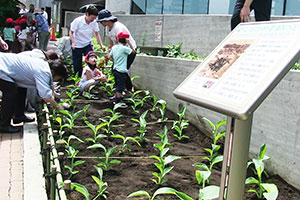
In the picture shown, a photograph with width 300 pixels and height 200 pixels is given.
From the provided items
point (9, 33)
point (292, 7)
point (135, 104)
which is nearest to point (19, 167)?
point (135, 104)

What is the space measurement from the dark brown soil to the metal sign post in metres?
1.26

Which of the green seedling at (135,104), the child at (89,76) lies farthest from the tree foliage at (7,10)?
the green seedling at (135,104)

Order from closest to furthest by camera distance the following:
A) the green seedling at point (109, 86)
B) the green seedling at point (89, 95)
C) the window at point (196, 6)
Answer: the green seedling at point (89, 95) → the green seedling at point (109, 86) → the window at point (196, 6)

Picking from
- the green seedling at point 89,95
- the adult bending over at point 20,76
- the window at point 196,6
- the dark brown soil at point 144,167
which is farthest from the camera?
the window at point 196,6

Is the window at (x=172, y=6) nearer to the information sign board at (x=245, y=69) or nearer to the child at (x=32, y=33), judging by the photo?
the child at (x=32, y=33)

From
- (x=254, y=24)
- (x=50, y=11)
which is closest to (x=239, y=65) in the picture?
(x=254, y=24)

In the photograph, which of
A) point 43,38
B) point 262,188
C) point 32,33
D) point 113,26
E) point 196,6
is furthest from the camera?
point 32,33

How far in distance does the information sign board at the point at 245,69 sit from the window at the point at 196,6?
323 inches

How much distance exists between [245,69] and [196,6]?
9.18 meters

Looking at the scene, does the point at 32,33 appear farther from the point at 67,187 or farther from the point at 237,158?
the point at 237,158

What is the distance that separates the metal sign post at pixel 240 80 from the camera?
1.55m

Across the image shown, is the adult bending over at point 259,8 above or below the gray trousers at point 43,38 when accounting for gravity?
above

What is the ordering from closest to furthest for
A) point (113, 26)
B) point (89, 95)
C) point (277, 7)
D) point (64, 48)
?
1. point (113, 26)
2. point (89, 95)
3. point (277, 7)
4. point (64, 48)

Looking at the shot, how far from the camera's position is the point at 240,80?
1.70 meters
